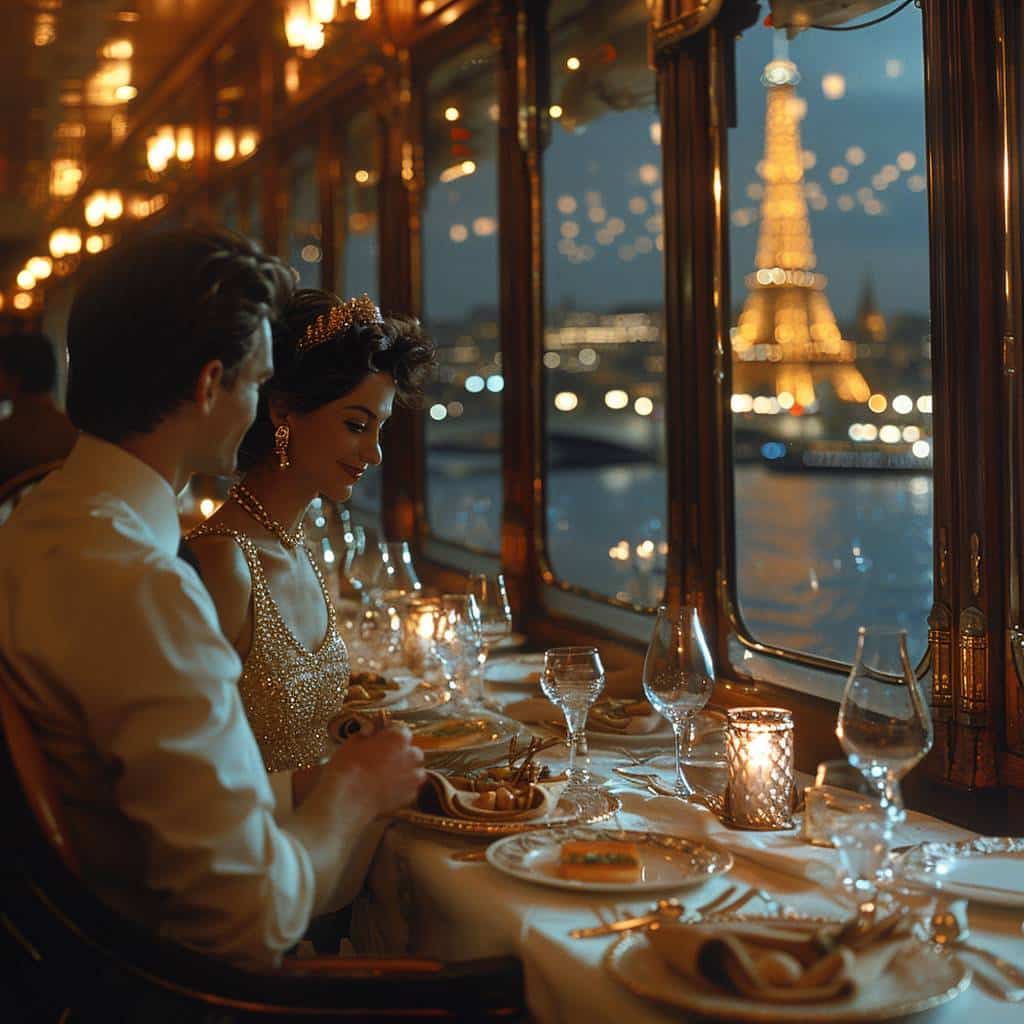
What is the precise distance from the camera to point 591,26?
4.11 metres

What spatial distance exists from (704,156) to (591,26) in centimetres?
116

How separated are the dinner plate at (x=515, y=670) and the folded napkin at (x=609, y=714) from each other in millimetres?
350

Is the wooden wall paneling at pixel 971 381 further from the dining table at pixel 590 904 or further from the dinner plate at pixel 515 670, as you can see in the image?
the dinner plate at pixel 515 670

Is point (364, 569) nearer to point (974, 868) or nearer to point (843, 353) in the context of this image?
point (843, 353)

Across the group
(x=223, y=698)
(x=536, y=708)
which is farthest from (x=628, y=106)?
(x=223, y=698)

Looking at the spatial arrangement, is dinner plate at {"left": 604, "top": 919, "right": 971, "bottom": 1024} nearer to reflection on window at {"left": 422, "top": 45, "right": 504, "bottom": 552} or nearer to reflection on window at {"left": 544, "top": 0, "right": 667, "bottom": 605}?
reflection on window at {"left": 544, "top": 0, "right": 667, "bottom": 605}

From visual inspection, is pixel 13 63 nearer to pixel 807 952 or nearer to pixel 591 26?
→ pixel 591 26

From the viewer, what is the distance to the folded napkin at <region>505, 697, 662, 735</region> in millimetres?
2457

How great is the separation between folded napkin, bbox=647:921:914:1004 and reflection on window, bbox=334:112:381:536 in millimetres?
4413

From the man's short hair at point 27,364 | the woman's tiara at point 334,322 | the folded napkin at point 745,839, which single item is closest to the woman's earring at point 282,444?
the woman's tiara at point 334,322

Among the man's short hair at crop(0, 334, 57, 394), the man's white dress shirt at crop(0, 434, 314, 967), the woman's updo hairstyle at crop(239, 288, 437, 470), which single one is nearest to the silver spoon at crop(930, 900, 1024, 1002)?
the man's white dress shirt at crop(0, 434, 314, 967)

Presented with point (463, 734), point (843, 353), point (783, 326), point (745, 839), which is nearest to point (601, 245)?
point (843, 353)

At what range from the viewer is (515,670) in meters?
3.29

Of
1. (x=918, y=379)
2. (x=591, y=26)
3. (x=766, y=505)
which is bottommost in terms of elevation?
(x=766, y=505)
